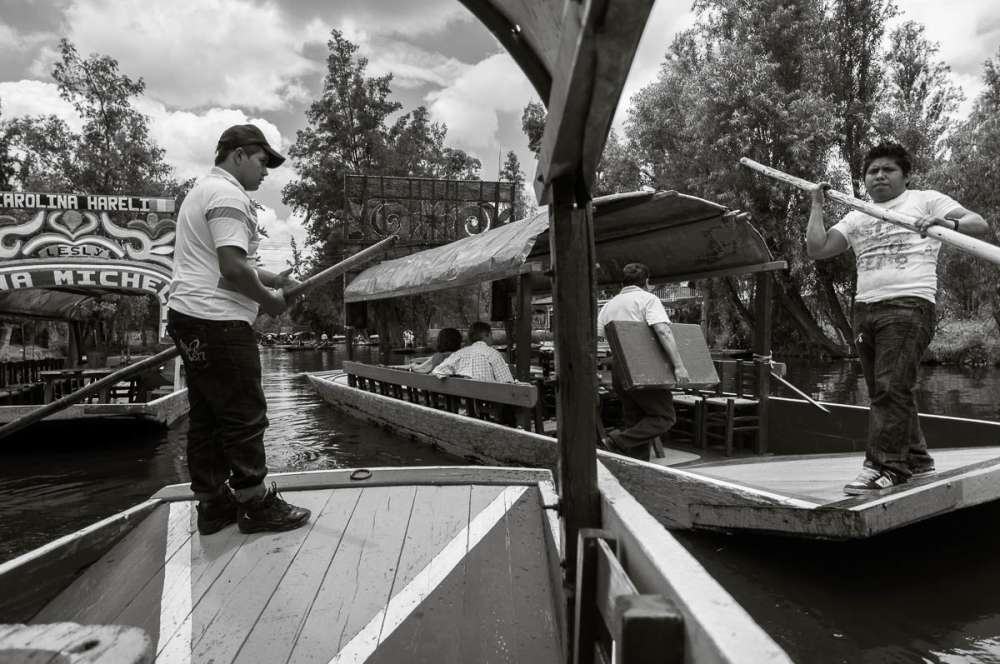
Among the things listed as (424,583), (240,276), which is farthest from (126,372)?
(424,583)

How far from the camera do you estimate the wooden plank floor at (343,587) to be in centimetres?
204

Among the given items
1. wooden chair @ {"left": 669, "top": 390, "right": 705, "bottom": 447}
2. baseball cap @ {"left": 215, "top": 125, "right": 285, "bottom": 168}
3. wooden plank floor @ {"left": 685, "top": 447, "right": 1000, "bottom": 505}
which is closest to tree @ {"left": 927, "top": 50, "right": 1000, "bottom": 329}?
wooden chair @ {"left": 669, "top": 390, "right": 705, "bottom": 447}

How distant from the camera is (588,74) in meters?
1.29

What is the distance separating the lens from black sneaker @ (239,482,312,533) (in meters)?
2.72

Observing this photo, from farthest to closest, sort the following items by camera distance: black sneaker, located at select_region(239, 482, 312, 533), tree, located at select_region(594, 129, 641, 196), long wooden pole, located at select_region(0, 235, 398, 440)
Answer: tree, located at select_region(594, 129, 641, 196) < long wooden pole, located at select_region(0, 235, 398, 440) < black sneaker, located at select_region(239, 482, 312, 533)

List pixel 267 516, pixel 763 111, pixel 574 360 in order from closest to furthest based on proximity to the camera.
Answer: pixel 574 360
pixel 267 516
pixel 763 111

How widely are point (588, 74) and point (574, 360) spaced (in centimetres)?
97

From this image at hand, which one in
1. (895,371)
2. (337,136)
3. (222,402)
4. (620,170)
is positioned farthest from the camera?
(337,136)

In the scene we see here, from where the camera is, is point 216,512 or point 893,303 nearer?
point 216,512

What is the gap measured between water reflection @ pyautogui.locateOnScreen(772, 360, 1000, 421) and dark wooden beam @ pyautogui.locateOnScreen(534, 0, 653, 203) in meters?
12.4

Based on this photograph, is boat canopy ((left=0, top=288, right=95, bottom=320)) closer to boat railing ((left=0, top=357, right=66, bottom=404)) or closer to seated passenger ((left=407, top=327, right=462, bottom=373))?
boat railing ((left=0, top=357, right=66, bottom=404))

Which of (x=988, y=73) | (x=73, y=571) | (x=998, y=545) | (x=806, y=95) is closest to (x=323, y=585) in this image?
(x=73, y=571)

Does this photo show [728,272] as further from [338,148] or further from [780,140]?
[338,148]

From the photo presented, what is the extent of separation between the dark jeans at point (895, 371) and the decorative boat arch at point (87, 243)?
9.17 metres
